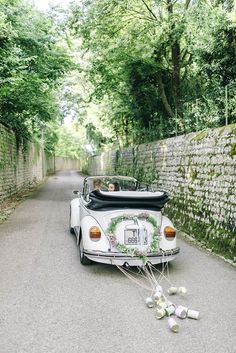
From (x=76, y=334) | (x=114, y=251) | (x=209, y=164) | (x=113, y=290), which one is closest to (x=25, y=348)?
(x=76, y=334)

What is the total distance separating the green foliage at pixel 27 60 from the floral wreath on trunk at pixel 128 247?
707 cm

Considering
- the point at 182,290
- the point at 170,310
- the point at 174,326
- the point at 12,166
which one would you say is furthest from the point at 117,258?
the point at 12,166

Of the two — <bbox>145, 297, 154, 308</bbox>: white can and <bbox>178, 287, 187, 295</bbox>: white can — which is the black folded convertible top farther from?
<bbox>145, 297, 154, 308</bbox>: white can

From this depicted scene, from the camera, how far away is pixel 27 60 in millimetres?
12328

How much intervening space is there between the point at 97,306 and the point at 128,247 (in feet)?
4.86

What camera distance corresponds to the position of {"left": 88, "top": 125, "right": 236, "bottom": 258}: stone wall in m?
7.48

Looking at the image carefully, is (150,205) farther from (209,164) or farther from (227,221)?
(209,164)

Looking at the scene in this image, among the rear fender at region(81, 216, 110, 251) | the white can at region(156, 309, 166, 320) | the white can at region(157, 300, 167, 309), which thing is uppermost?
the rear fender at region(81, 216, 110, 251)

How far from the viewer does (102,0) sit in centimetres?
1491

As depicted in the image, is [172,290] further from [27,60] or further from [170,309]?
[27,60]

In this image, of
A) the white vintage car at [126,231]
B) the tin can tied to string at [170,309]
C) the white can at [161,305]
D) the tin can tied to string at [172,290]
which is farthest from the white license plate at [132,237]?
the tin can tied to string at [170,309]

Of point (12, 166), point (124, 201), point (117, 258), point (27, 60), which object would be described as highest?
point (27, 60)

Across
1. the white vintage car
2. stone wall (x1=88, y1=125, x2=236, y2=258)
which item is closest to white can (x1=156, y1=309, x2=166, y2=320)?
the white vintage car

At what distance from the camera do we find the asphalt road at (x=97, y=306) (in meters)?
3.68
